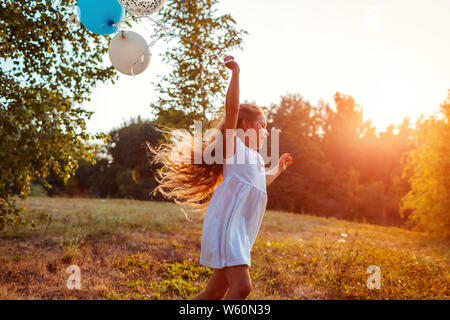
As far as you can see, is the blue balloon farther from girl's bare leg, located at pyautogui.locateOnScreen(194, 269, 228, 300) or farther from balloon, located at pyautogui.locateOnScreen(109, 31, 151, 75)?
girl's bare leg, located at pyautogui.locateOnScreen(194, 269, 228, 300)

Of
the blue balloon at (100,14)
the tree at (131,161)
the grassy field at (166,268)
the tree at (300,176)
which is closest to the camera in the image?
the blue balloon at (100,14)

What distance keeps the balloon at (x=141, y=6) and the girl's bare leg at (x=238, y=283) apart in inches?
102

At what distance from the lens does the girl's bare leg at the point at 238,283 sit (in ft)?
6.52

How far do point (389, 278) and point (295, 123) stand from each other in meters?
18.0

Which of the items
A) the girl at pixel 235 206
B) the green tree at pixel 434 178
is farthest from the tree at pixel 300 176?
the girl at pixel 235 206

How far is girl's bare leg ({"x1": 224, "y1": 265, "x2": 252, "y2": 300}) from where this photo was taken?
6.52ft

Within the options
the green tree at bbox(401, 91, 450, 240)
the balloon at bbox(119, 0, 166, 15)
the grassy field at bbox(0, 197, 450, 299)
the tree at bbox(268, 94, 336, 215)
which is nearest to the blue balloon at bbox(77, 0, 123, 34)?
the balloon at bbox(119, 0, 166, 15)

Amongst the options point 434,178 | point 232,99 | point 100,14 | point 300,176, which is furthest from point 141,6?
point 300,176

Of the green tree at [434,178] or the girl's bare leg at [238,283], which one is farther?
the green tree at [434,178]

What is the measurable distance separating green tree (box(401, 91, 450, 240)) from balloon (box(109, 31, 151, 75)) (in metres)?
9.56

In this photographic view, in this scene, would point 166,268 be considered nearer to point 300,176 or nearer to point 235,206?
point 235,206

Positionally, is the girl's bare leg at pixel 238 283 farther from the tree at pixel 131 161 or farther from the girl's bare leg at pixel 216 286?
the tree at pixel 131 161
